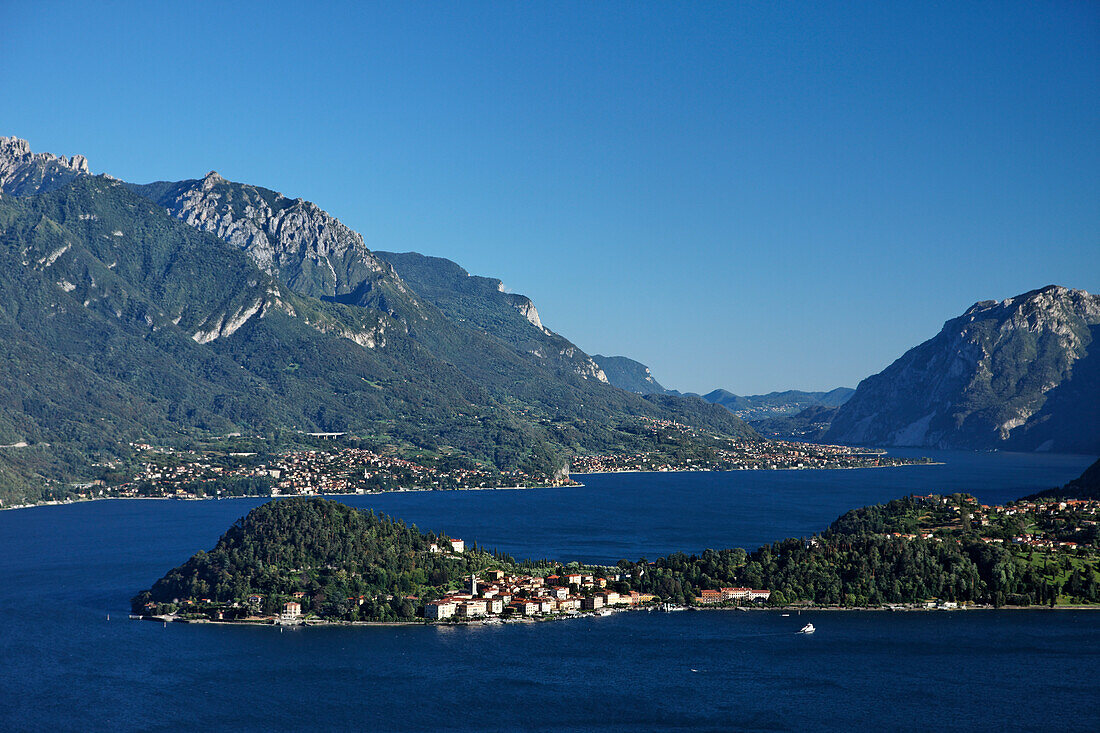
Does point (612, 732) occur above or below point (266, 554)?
below

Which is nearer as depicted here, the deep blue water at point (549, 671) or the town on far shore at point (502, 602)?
the deep blue water at point (549, 671)

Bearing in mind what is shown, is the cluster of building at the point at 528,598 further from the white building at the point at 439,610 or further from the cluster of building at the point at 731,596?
the cluster of building at the point at 731,596

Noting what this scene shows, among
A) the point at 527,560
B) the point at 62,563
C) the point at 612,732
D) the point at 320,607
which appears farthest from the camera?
the point at 62,563

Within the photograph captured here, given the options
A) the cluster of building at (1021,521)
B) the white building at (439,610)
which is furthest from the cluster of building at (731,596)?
the white building at (439,610)

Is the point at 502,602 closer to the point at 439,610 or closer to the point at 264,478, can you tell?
the point at 439,610

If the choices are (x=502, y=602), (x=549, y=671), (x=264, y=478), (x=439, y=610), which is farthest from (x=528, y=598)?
(x=264, y=478)

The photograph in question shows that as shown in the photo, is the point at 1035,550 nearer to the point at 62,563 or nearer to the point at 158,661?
Result: the point at 158,661

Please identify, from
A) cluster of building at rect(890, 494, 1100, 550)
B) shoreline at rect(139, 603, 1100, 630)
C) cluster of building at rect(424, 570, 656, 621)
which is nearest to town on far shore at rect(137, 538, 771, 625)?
cluster of building at rect(424, 570, 656, 621)

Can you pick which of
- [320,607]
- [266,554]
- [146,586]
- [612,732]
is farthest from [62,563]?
[612,732]

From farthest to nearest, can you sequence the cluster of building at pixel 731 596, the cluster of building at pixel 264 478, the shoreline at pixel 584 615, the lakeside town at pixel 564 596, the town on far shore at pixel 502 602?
the cluster of building at pixel 264 478
the cluster of building at pixel 731 596
the lakeside town at pixel 564 596
the town on far shore at pixel 502 602
the shoreline at pixel 584 615
